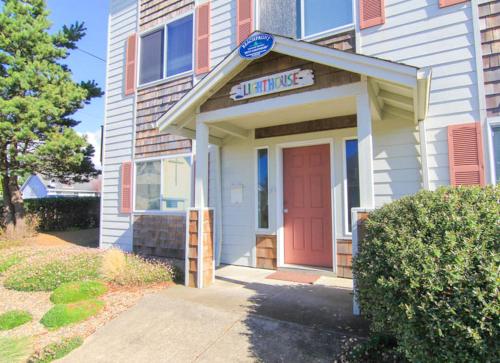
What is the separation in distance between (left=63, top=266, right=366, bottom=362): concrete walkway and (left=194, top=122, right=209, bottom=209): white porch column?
137cm

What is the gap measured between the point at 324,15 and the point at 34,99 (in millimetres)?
7879

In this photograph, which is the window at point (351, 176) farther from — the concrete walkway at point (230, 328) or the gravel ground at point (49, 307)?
the gravel ground at point (49, 307)

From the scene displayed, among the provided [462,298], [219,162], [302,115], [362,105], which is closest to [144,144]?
[219,162]

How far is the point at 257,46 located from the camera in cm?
434

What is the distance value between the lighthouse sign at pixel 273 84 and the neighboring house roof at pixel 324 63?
0.72 feet

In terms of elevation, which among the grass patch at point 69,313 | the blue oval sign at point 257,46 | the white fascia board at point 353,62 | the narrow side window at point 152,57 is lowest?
the grass patch at point 69,313

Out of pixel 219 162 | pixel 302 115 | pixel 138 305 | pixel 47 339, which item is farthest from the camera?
pixel 219 162

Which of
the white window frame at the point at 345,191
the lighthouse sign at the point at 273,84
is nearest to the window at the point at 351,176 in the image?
the white window frame at the point at 345,191

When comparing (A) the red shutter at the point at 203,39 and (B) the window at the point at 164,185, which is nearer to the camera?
(A) the red shutter at the point at 203,39

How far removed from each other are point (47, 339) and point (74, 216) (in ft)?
36.3

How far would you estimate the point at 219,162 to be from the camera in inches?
256

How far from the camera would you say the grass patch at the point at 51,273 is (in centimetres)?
516

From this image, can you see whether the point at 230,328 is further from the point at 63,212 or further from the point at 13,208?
the point at 63,212

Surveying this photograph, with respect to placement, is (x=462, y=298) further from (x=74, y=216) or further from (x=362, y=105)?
(x=74, y=216)
